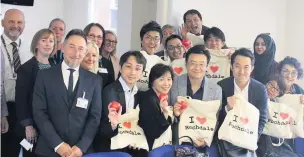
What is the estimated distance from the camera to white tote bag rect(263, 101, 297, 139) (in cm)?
310

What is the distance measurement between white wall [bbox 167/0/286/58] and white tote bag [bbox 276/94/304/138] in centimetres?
182

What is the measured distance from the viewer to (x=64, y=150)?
2.42 m

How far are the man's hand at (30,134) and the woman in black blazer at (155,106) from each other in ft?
2.73

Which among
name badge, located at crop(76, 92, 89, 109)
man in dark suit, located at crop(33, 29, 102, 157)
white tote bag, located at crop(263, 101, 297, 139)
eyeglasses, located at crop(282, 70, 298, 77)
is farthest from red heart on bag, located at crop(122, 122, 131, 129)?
eyeglasses, located at crop(282, 70, 298, 77)

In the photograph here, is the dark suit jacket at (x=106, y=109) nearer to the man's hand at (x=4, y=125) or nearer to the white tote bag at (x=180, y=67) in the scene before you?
the white tote bag at (x=180, y=67)

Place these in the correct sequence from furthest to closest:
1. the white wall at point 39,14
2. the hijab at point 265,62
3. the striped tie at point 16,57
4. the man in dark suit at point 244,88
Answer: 1. the white wall at point 39,14
2. the hijab at point 265,62
3. the striped tie at point 16,57
4. the man in dark suit at point 244,88

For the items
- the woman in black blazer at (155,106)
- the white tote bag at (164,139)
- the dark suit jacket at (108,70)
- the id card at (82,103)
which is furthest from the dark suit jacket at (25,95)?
the white tote bag at (164,139)

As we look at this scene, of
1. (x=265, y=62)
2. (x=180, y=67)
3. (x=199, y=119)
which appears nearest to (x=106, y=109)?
(x=199, y=119)

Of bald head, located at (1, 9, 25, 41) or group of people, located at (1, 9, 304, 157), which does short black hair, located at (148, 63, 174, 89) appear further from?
bald head, located at (1, 9, 25, 41)

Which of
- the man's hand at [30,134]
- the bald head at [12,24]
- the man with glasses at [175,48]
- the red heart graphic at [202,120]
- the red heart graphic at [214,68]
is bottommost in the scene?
the man's hand at [30,134]

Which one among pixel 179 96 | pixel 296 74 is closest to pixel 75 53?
pixel 179 96

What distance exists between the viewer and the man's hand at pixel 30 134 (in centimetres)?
269

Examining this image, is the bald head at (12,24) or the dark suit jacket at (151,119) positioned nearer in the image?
the dark suit jacket at (151,119)

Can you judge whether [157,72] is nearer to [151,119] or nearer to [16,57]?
[151,119]
